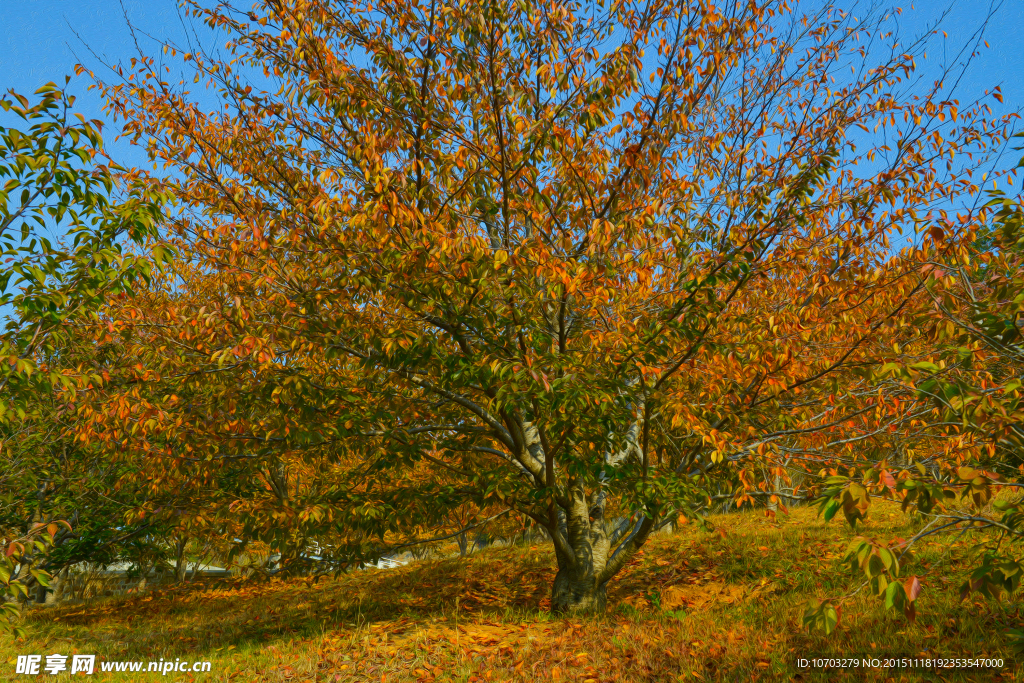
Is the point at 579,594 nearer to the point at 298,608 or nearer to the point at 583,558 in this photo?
the point at 583,558

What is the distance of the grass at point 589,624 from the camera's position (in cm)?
617

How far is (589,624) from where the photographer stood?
7645 millimetres

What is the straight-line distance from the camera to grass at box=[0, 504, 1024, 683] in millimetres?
6168

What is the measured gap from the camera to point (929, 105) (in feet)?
23.7

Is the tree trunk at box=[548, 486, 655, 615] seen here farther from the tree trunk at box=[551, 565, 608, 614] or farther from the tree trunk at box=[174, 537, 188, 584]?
the tree trunk at box=[174, 537, 188, 584]

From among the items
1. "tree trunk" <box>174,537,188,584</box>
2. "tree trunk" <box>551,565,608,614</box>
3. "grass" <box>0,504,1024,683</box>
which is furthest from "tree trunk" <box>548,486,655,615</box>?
"tree trunk" <box>174,537,188,584</box>

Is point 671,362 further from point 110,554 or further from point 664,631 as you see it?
point 110,554

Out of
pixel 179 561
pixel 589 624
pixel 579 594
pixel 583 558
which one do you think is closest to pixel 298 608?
pixel 579 594

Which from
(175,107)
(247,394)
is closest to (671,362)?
(247,394)

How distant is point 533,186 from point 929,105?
487 cm

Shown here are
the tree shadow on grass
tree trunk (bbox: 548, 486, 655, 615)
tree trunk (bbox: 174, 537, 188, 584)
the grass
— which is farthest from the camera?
tree trunk (bbox: 174, 537, 188, 584)

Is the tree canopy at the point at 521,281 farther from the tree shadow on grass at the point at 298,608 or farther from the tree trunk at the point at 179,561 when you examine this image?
the tree trunk at the point at 179,561

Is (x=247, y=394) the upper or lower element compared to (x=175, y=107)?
lower

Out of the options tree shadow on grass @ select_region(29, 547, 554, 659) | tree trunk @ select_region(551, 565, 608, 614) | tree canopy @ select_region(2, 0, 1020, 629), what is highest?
tree canopy @ select_region(2, 0, 1020, 629)
